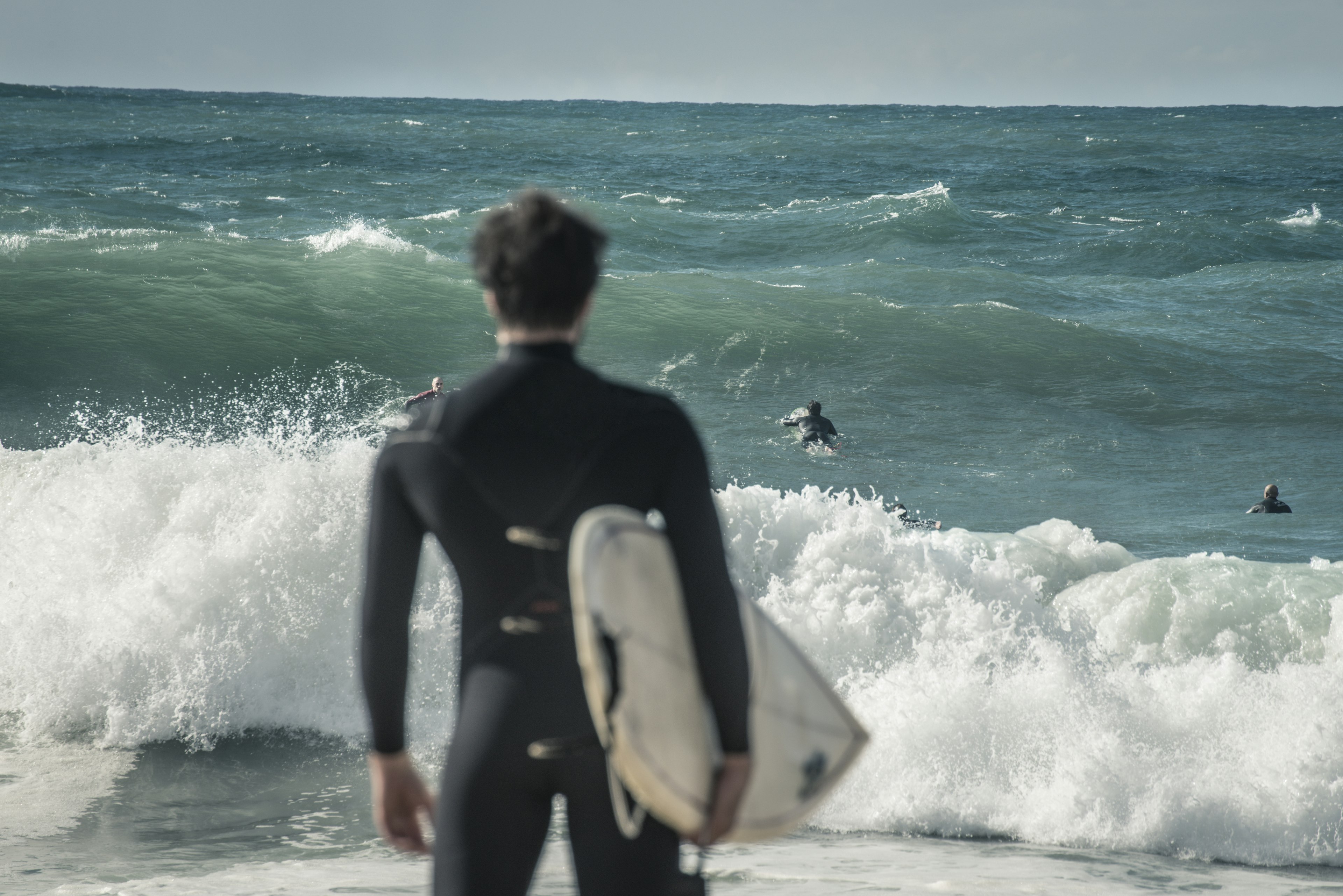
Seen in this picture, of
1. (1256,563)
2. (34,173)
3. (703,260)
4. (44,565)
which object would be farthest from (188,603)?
(34,173)

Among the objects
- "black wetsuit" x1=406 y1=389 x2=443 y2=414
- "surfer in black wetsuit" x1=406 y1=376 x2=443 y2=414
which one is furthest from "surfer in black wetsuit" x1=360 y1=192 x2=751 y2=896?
"black wetsuit" x1=406 y1=389 x2=443 y2=414

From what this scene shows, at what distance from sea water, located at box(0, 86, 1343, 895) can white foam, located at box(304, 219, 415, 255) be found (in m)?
0.13

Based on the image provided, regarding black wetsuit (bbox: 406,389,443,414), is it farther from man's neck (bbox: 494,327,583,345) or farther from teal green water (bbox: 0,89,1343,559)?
man's neck (bbox: 494,327,583,345)

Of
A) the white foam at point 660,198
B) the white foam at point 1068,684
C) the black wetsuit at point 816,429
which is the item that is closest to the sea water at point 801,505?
the white foam at point 1068,684

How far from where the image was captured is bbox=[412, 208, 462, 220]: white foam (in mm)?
28703

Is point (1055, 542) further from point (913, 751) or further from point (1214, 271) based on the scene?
point (1214, 271)

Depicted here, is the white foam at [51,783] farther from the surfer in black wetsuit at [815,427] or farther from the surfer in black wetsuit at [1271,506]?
the surfer in black wetsuit at [1271,506]

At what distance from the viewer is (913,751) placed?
18.6 ft

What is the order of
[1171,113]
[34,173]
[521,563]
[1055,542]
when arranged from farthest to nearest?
[1171,113], [34,173], [1055,542], [521,563]

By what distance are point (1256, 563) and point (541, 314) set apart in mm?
8157

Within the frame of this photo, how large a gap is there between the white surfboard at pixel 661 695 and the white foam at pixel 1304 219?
1431 inches

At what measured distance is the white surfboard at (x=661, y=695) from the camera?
5.13 ft

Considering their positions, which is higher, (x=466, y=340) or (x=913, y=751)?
(x=466, y=340)

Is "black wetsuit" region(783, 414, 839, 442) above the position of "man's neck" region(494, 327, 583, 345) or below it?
below
